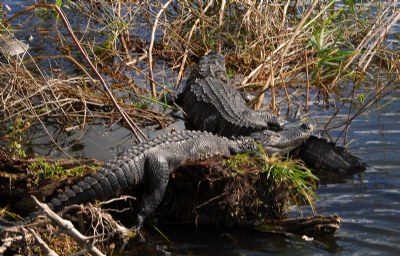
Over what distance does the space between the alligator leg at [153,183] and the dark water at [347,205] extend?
22 centimetres

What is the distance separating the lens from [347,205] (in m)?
5.76

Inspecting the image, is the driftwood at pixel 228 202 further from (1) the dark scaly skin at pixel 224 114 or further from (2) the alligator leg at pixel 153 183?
(1) the dark scaly skin at pixel 224 114

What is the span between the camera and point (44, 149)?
627 cm

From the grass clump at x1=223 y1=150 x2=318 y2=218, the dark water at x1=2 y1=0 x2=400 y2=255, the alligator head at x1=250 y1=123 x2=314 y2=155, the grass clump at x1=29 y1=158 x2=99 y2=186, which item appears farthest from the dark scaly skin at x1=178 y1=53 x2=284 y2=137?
the grass clump at x1=29 y1=158 x2=99 y2=186

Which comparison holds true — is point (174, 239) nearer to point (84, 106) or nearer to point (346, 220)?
point (346, 220)

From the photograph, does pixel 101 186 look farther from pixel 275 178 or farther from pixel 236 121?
pixel 236 121

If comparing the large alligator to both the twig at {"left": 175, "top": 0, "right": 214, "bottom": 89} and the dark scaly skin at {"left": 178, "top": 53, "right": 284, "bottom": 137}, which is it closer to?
the dark scaly skin at {"left": 178, "top": 53, "right": 284, "bottom": 137}

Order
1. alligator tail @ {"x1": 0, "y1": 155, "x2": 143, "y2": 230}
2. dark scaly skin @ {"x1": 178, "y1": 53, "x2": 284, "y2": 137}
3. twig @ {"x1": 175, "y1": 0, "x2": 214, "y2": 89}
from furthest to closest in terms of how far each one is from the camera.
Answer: twig @ {"x1": 175, "y1": 0, "x2": 214, "y2": 89}, dark scaly skin @ {"x1": 178, "y1": 53, "x2": 284, "y2": 137}, alligator tail @ {"x1": 0, "y1": 155, "x2": 143, "y2": 230}

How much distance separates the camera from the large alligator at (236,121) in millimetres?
6336

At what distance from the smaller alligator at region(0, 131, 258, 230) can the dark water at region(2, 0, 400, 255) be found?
1.10 feet

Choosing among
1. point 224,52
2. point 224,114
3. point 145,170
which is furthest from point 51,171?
point 224,52

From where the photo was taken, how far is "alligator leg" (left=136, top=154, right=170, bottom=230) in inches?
199

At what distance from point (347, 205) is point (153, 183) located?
163 cm

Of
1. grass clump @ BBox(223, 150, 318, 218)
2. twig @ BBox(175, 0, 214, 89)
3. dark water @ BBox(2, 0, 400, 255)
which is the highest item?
twig @ BBox(175, 0, 214, 89)
